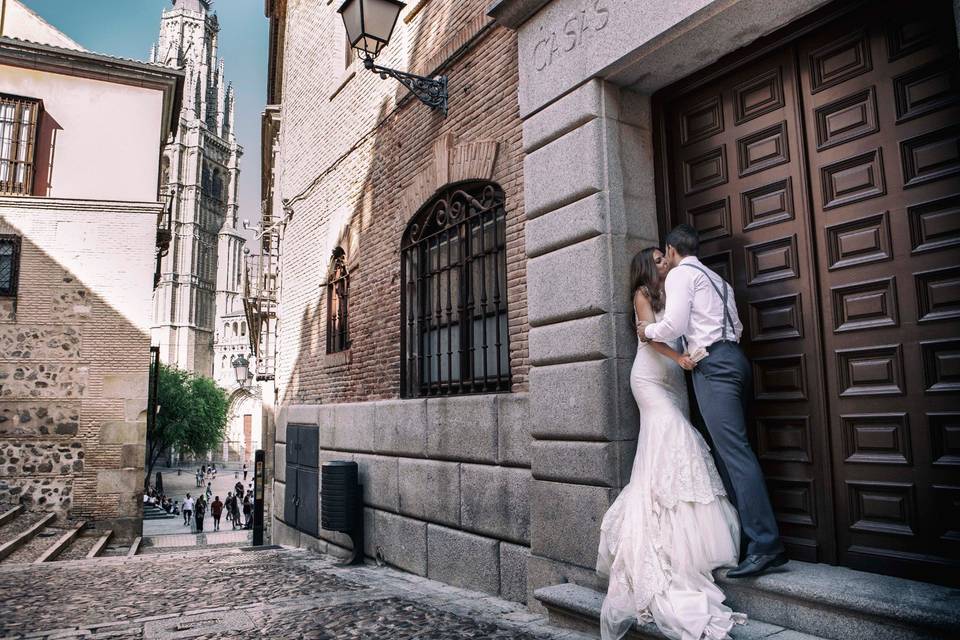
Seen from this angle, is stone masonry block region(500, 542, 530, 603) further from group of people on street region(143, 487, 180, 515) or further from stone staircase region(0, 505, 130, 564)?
group of people on street region(143, 487, 180, 515)

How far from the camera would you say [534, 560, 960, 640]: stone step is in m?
2.77

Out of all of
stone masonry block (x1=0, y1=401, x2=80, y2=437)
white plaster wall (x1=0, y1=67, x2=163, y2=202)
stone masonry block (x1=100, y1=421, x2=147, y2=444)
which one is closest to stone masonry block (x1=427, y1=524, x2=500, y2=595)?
stone masonry block (x1=100, y1=421, x2=147, y2=444)

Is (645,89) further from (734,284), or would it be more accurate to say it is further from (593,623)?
(593,623)

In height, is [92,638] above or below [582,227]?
below

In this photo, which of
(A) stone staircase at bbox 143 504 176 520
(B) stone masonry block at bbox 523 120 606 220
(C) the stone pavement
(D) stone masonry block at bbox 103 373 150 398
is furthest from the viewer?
(A) stone staircase at bbox 143 504 176 520

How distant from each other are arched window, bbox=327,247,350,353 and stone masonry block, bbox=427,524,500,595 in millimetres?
3455

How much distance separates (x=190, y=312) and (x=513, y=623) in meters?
81.1

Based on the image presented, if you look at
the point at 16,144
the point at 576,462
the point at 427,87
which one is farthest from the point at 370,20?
the point at 16,144

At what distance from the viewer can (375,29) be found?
21.5 feet

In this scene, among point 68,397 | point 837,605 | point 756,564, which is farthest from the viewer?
point 68,397

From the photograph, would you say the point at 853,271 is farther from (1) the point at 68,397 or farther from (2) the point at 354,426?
(1) the point at 68,397

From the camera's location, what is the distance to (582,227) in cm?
466

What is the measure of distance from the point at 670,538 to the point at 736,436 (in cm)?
64

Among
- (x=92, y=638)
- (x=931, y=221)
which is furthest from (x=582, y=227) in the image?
(x=92, y=638)
